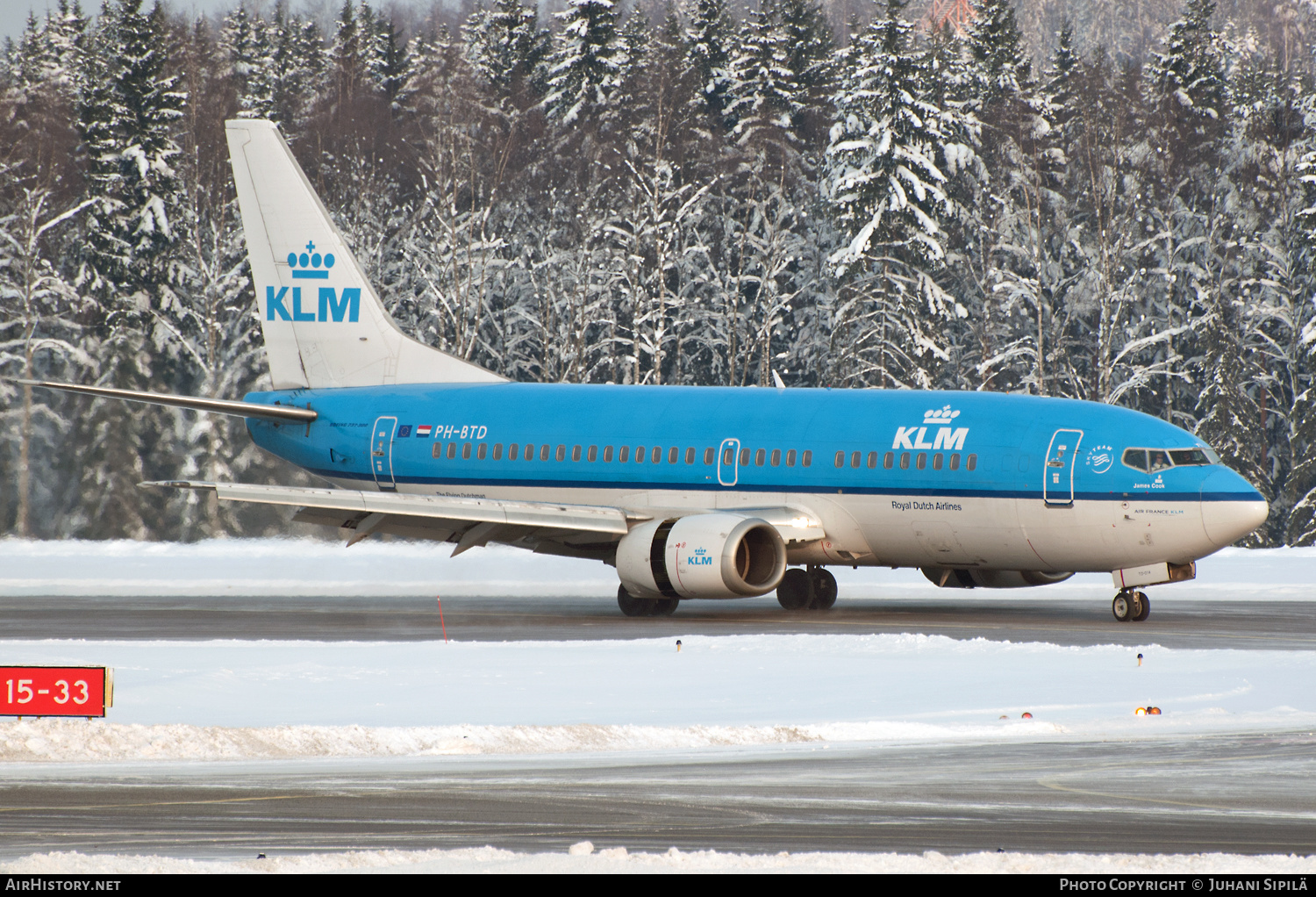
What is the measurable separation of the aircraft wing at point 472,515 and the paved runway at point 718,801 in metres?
14.8

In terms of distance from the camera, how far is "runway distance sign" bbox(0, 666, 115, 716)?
14766 mm

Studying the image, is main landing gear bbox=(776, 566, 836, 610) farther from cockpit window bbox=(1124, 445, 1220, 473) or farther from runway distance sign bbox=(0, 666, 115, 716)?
runway distance sign bbox=(0, 666, 115, 716)

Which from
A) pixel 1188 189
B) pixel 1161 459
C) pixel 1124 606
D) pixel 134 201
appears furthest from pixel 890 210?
pixel 1124 606

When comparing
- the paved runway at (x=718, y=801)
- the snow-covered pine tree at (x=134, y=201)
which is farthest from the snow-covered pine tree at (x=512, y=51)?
the paved runway at (x=718, y=801)

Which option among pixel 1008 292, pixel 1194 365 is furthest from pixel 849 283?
pixel 1194 365

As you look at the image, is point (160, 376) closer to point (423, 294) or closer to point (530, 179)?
point (423, 294)

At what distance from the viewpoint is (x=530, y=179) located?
221 ft

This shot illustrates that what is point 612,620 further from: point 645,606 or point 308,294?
point 308,294

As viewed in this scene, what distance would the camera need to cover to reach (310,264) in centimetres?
3584

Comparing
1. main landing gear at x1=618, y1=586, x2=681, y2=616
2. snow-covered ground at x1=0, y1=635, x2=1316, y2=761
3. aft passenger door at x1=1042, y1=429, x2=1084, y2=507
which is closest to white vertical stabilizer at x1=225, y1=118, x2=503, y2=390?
main landing gear at x1=618, y1=586, x2=681, y2=616

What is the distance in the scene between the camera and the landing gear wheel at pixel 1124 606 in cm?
2725

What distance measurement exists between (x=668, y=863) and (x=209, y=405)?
24176 mm

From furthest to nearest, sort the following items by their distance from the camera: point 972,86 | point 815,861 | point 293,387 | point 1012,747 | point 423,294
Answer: point 972,86
point 423,294
point 293,387
point 1012,747
point 815,861

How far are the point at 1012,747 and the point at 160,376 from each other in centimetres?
4813
